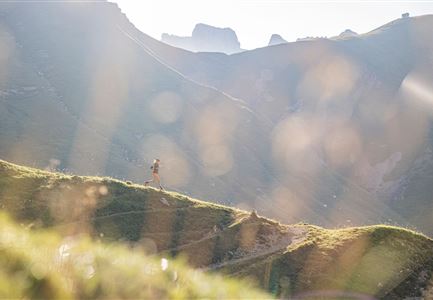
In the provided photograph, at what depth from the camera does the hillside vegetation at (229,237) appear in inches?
840

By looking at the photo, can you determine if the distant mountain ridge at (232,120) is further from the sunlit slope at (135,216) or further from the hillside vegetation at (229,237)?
the hillside vegetation at (229,237)

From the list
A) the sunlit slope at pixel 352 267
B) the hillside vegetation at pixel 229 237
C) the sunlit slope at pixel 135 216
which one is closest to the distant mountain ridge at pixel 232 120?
A: the sunlit slope at pixel 135 216

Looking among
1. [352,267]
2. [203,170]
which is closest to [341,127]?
Answer: [203,170]

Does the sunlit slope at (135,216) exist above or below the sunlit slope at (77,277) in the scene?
below

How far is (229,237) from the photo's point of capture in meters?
25.6

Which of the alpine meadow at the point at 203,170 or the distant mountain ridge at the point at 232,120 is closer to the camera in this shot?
the alpine meadow at the point at 203,170

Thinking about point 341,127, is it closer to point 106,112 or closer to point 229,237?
point 106,112

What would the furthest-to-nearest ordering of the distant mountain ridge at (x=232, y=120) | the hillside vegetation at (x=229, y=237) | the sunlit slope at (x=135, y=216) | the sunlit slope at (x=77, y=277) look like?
1. the distant mountain ridge at (x=232, y=120)
2. the sunlit slope at (x=135, y=216)
3. the hillside vegetation at (x=229, y=237)
4. the sunlit slope at (x=77, y=277)

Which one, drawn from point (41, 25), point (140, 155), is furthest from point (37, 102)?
point (41, 25)

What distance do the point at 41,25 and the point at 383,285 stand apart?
561 feet

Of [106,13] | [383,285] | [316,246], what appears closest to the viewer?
[383,285]

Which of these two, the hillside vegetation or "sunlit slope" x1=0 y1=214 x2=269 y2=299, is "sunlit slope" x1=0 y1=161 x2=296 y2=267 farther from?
"sunlit slope" x1=0 y1=214 x2=269 y2=299

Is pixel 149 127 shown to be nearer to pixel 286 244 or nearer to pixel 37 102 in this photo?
pixel 37 102

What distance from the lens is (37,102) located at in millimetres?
112062
